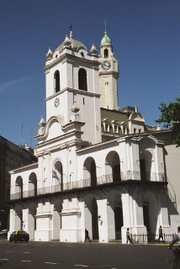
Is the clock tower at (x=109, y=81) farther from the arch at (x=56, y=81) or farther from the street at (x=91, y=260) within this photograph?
the street at (x=91, y=260)

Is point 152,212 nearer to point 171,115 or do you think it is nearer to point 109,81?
point 171,115

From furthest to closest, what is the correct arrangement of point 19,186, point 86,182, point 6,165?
point 6,165 < point 19,186 < point 86,182

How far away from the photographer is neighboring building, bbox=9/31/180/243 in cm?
3597

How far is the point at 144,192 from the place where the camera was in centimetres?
3619

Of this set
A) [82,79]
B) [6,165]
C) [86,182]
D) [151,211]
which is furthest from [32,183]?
[6,165]

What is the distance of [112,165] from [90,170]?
10.8 feet

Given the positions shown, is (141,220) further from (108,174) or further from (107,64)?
(107,64)

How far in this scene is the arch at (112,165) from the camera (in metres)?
38.5

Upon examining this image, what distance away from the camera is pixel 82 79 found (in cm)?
4966

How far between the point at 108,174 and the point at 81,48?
18.8 meters

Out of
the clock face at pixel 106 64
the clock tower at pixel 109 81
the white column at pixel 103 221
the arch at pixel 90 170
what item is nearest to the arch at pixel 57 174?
the arch at pixel 90 170

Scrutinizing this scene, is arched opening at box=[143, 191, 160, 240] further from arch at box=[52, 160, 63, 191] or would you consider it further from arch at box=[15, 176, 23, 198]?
arch at box=[15, 176, 23, 198]

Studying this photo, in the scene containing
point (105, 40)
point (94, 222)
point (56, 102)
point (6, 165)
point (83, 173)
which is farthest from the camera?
point (6, 165)

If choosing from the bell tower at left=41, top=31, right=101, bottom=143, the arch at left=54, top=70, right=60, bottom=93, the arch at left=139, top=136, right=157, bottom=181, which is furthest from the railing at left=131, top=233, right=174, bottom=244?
→ the arch at left=54, top=70, right=60, bottom=93
